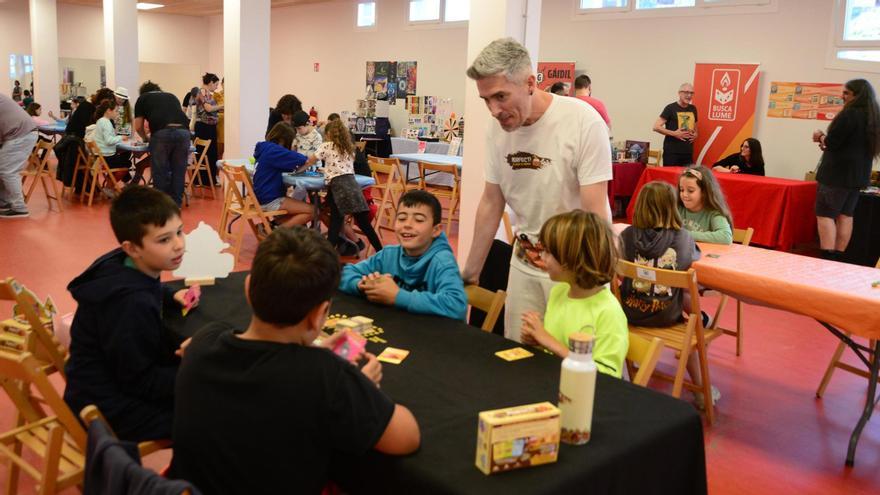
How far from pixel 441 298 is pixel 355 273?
1.35 feet

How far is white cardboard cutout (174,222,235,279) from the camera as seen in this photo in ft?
8.87

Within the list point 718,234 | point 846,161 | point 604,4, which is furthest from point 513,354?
point 604,4

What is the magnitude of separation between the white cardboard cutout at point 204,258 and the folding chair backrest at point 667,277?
1531 mm

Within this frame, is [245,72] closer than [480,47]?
No

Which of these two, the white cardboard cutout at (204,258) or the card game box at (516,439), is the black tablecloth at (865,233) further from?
the card game box at (516,439)

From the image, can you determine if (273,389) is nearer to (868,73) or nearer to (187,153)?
(187,153)

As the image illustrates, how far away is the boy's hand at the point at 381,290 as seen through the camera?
246cm

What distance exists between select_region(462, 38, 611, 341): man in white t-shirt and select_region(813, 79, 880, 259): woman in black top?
512 centimetres

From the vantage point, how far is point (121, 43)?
1128cm

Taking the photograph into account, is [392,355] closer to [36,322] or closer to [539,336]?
[539,336]

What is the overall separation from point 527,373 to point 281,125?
16.2 ft

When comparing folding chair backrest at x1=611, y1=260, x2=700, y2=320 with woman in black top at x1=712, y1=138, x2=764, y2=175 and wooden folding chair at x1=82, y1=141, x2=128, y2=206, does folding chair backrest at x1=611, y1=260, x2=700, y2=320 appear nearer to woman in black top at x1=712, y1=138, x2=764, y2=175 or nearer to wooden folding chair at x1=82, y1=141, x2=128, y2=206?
woman in black top at x1=712, y1=138, x2=764, y2=175

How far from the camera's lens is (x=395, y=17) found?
13.9m

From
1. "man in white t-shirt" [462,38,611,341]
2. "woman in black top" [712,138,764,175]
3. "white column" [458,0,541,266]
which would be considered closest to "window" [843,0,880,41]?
"woman in black top" [712,138,764,175]
